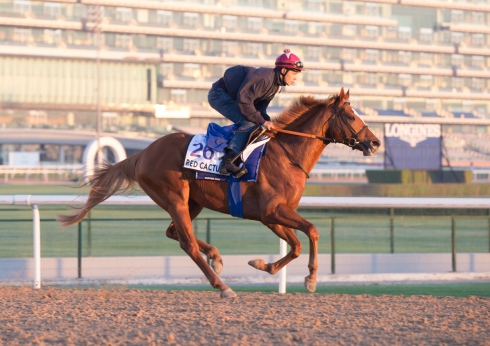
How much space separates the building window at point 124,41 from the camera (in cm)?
5731

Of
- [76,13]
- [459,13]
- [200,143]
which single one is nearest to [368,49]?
[459,13]

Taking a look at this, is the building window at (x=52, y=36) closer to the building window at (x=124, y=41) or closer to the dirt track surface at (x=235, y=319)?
the building window at (x=124, y=41)

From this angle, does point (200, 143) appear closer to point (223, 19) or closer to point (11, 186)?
point (11, 186)

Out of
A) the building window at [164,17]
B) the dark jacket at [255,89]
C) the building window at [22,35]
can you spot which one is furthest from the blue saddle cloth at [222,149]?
the building window at [164,17]

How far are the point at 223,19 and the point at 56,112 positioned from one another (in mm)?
12294

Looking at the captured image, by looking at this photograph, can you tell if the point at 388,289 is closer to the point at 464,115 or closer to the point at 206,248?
the point at 206,248

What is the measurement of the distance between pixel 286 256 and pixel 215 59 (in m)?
51.5

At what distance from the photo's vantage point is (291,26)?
60.2m

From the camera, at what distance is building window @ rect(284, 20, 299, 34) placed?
60.0m

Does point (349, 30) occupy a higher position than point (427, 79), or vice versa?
point (349, 30)

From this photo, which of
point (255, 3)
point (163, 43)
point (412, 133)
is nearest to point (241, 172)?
point (412, 133)

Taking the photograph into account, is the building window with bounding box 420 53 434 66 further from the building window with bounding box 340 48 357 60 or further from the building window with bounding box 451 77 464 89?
the building window with bounding box 340 48 357 60

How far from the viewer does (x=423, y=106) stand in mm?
61812

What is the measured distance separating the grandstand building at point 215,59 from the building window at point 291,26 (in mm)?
133
